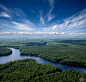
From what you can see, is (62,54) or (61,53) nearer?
(62,54)

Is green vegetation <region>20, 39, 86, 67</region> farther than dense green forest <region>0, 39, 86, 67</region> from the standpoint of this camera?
No

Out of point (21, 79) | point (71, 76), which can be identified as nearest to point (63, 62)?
point (71, 76)

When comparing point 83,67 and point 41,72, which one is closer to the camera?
point 41,72

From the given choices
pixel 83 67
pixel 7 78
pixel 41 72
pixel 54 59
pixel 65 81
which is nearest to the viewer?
pixel 65 81

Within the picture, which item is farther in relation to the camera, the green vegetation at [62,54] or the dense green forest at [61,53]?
the dense green forest at [61,53]

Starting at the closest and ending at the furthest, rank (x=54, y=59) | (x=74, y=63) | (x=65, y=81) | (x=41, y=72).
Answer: (x=65, y=81) → (x=41, y=72) → (x=74, y=63) → (x=54, y=59)

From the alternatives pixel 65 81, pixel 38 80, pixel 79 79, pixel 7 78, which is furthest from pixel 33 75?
pixel 79 79

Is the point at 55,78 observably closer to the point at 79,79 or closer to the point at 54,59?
the point at 79,79

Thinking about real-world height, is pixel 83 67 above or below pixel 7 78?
below

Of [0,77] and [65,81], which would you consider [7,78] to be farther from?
[65,81]
